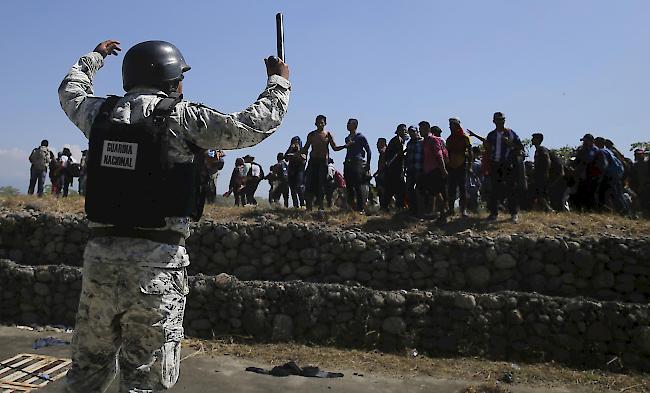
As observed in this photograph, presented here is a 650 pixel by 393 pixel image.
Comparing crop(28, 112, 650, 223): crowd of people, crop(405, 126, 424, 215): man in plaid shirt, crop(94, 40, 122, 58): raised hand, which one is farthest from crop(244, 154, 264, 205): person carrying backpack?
crop(94, 40, 122, 58): raised hand

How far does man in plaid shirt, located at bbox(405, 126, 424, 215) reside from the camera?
30.6 feet

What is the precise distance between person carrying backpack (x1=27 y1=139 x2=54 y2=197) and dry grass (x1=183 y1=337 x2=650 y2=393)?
7.66 m

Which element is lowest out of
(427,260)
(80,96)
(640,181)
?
(427,260)

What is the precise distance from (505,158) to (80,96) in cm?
711

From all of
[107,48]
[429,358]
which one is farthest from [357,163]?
[107,48]

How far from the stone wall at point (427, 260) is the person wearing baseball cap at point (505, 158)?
2.97 feet

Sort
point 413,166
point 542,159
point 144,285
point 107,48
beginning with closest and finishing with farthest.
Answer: point 144,285 < point 107,48 < point 413,166 < point 542,159

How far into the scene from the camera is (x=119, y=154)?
260 cm

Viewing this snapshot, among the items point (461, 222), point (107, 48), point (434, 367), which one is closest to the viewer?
point (107, 48)

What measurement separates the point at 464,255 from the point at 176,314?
6.28 meters

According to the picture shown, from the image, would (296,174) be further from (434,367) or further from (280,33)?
(280,33)

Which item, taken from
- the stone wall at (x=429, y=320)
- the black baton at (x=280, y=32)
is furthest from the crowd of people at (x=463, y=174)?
the black baton at (x=280, y=32)

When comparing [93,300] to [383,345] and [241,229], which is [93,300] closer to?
[383,345]

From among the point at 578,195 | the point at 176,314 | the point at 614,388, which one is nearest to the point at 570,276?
the point at 614,388
